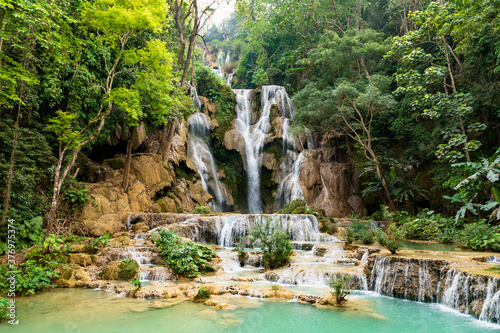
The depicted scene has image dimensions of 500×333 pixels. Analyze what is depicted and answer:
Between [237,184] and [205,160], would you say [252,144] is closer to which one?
[237,184]

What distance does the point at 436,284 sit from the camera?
5.69m

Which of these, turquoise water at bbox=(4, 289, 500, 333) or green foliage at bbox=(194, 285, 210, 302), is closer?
turquoise water at bbox=(4, 289, 500, 333)

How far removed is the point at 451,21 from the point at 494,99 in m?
4.04

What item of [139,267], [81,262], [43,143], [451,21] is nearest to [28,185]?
[43,143]

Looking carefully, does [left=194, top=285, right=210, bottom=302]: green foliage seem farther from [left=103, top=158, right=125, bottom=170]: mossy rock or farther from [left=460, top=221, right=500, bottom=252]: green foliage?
[left=103, top=158, right=125, bottom=170]: mossy rock

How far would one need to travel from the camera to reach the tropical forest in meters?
5.31

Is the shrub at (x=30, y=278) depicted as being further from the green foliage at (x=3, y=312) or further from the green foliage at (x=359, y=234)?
the green foliage at (x=359, y=234)

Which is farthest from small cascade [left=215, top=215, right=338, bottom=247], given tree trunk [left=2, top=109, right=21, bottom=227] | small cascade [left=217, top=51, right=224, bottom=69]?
small cascade [left=217, top=51, right=224, bottom=69]

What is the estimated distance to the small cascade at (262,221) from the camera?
1167 cm

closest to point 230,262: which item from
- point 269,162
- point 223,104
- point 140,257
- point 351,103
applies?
point 140,257

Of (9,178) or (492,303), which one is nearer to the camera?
(492,303)

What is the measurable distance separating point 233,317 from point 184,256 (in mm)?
3231

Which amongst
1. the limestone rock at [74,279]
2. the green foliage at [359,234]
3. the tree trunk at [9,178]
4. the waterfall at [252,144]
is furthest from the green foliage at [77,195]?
the waterfall at [252,144]

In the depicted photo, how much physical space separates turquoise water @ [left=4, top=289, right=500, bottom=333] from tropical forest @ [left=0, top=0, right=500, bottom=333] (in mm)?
46
